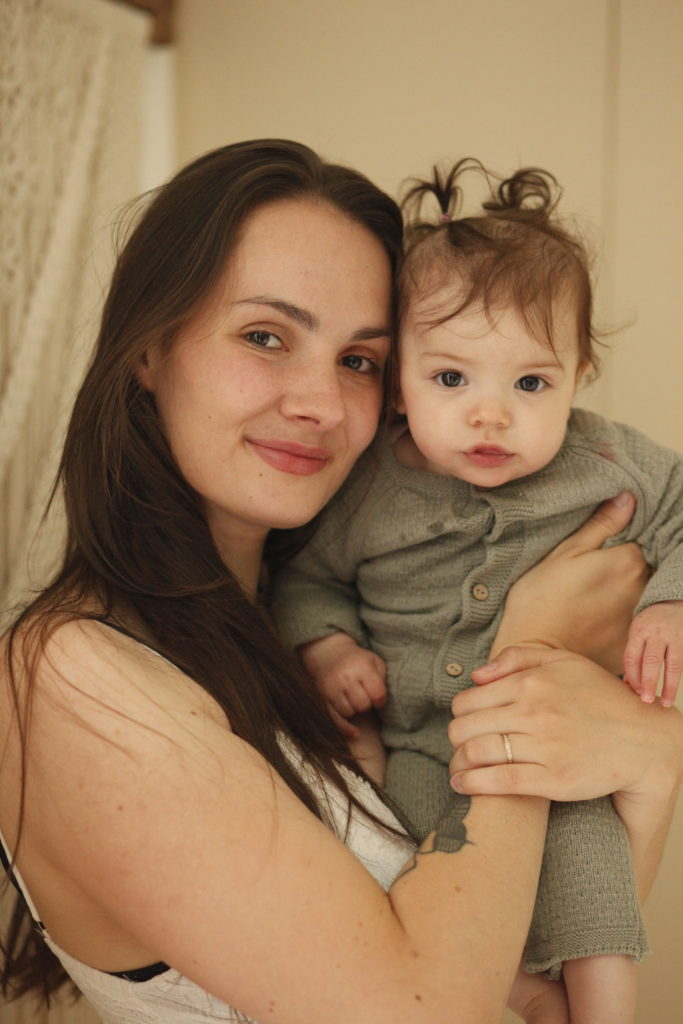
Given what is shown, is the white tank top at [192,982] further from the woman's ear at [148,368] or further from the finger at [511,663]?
the woman's ear at [148,368]

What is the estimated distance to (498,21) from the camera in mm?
1794

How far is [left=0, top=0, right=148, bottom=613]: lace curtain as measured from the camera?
1905mm

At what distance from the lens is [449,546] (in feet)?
4.59

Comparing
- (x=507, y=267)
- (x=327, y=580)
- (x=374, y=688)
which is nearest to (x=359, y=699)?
(x=374, y=688)

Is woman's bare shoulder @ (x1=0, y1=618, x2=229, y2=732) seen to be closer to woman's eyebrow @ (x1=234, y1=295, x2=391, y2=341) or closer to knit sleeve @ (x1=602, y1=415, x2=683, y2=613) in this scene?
woman's eyebrow @ (x1=234, y1=295, x2=391, y2=341)

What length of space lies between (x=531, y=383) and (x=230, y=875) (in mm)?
767

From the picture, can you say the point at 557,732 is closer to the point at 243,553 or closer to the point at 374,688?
the point at 374,688

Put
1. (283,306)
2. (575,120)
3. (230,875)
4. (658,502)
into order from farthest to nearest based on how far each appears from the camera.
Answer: (575,120)
(658,502)
(283,306)
(230,875)

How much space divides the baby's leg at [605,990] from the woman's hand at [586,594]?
385mm

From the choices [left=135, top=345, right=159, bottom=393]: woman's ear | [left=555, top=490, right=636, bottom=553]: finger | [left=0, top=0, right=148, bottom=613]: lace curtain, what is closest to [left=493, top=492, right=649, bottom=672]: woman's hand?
[left=555, top=490, right=636, bottom=553]: finger

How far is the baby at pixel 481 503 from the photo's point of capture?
A: 1.20 m

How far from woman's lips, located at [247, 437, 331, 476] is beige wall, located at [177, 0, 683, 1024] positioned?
0.77 meters

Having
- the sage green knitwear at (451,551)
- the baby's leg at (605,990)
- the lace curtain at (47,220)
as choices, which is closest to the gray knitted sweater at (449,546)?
the sage green knitwear at (451,551)

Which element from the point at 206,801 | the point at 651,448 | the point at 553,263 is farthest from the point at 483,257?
the point at 206,801
